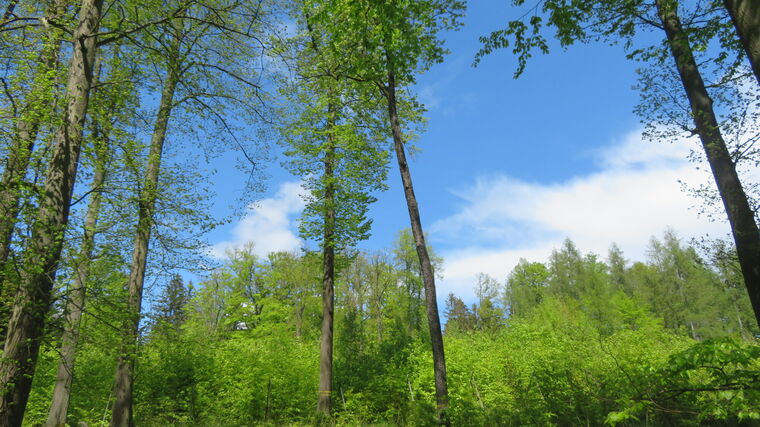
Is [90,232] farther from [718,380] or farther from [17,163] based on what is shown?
[718,380]

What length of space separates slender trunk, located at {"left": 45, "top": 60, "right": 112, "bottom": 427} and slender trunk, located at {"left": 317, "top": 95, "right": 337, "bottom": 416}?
6.52 meters

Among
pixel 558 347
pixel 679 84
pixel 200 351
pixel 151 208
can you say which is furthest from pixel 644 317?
pixel 151 208

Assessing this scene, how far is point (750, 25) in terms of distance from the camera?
11.1 feet

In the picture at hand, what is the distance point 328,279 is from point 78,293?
8.42 meters

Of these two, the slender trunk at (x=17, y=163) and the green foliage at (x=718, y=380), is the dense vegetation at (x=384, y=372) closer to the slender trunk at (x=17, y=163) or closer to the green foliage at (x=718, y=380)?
the green foliage at (x=718, y=380)

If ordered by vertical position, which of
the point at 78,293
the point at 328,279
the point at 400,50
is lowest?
the point at 78,293

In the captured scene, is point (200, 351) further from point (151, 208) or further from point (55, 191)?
point (55, 191)

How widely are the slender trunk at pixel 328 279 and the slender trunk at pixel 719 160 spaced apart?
928cm

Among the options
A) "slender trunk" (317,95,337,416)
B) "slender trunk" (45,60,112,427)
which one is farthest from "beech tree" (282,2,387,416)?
"slender trunk" (45,60,112,427)

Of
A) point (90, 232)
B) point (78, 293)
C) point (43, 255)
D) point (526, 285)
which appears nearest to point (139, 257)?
point (90, 232)

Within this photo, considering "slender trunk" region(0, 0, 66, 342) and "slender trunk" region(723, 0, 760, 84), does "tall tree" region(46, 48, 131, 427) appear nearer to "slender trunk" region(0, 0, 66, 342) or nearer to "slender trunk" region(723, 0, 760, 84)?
"slender trunk" region(0, 0, 66, 342)

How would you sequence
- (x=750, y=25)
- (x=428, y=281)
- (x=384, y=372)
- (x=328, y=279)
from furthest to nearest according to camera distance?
(x=384, y=372), (x=328, y=279), (x=428, y=281), (x=750, y=25)

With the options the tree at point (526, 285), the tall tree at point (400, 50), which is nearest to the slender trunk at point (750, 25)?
the tall tree at point (400, 50)

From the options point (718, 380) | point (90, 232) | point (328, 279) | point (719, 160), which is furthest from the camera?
point (328, 279)
